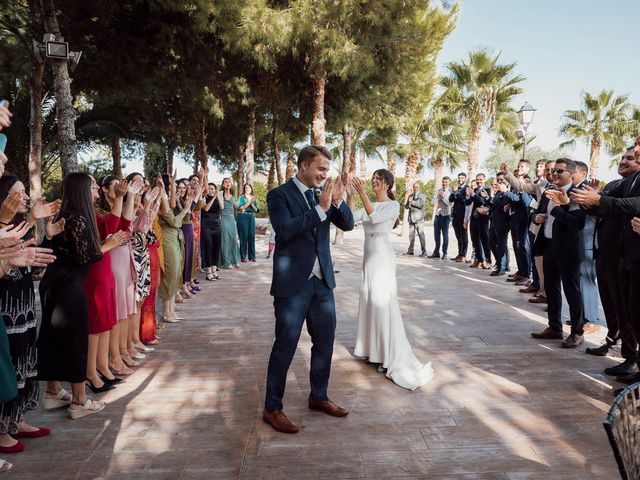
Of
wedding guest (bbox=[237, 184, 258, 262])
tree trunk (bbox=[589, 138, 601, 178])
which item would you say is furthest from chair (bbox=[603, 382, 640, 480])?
tree trunk (bbox=[589, 138, 601, 178])

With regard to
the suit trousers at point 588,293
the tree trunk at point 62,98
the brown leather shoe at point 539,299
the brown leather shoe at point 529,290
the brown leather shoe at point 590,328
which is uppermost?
the tree trunk at point 62,98

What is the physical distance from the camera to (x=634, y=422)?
166 cm

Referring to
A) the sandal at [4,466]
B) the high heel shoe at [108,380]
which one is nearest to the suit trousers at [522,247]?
the high heel shoe at [108,380]

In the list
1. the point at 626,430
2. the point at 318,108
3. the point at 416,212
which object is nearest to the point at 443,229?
the point at 416,212

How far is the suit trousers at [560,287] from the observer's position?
5430mm

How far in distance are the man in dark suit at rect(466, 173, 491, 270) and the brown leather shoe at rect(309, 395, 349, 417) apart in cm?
810

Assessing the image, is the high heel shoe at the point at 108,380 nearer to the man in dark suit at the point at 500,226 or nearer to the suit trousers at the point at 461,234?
the man in dark suit at the point at 500,226

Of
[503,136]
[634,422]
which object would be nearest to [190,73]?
[634,422]

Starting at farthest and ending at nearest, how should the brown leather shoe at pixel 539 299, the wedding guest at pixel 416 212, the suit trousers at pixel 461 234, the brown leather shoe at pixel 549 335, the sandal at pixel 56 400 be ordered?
1. the wedding guest at pixel 416 212
2. the suit trousers at pixel 461 234
3. the brown leather shoe at pixel 539 299
4. the brown leather shoe at pixel 549 335
5. the sandal at pixel 56 400

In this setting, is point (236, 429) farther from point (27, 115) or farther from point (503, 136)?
point (503, 136)

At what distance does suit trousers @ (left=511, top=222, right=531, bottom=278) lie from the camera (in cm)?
906

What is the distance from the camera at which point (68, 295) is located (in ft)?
11.7

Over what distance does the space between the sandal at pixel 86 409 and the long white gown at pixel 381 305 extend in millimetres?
2385

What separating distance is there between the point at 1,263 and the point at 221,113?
13948mm
